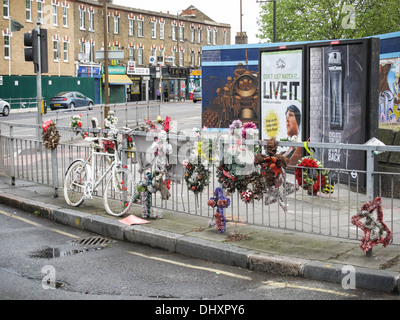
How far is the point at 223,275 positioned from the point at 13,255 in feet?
8.99

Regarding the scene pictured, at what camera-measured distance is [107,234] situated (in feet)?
27.7

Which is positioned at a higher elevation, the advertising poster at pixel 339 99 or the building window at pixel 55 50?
the building window at pixel 55 50

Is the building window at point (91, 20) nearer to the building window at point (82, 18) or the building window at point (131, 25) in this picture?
the building window at point (82, 18)

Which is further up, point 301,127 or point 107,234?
point 301,127

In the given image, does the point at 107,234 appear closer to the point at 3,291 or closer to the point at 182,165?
the point at 182,165

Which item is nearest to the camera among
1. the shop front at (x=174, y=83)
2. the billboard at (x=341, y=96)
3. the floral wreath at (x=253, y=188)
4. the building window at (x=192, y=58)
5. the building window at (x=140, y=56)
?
the floral wreath at (x=253, y=188)

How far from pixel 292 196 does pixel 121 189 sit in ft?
9.07

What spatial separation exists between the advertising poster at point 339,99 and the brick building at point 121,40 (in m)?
35.8

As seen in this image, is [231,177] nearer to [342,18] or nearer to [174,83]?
[342,18]

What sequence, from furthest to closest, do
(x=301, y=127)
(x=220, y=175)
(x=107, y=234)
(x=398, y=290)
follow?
(x=301, y=127), (x=107, y=234), (x=220, y=175), (x=398, y=290)

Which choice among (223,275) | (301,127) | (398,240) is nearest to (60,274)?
(223,275)

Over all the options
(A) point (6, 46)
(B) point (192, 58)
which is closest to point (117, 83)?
(A) point (6, 46)

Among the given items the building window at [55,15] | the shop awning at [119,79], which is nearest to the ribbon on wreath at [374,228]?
the building window at [55,15]

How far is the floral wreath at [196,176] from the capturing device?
816 cm
